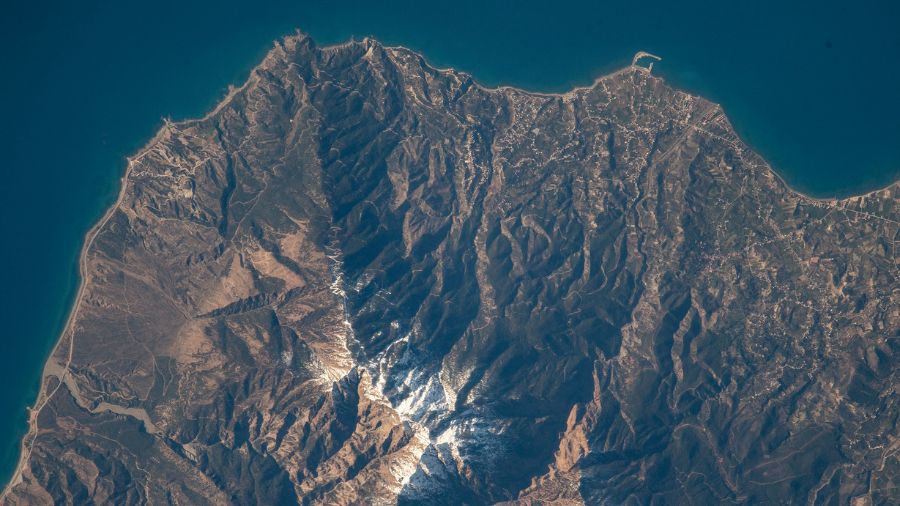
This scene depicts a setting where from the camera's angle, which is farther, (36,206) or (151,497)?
(36,206)

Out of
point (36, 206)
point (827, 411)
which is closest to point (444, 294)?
point (827, 411)

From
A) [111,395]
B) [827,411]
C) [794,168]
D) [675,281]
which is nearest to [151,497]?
[111,395]

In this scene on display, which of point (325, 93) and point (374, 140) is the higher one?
point (325, 93)

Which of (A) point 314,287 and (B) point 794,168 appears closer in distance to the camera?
(A) point 314,287

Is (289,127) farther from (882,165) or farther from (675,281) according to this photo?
(882,165)

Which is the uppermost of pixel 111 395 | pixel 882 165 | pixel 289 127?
pixel 289 127

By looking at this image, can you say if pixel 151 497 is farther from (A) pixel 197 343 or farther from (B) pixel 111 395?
(A) pixel 197 343
